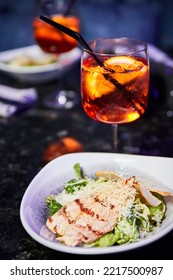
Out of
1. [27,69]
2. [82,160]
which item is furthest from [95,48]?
[27,69]

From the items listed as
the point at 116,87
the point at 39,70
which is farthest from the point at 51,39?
the point at 116,87

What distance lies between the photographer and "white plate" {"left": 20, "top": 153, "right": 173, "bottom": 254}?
3.22 ft

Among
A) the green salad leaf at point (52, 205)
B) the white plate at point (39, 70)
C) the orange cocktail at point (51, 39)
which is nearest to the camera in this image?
the green salad leaf at point (52, 205)

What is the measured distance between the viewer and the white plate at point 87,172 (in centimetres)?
98

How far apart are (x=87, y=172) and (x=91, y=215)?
0.75 feet

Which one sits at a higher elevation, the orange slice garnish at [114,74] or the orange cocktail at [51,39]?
the orange slice garnish at [114,74]

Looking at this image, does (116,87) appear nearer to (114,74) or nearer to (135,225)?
(114,74)

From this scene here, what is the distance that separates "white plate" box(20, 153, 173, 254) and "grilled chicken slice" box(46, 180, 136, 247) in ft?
0.12

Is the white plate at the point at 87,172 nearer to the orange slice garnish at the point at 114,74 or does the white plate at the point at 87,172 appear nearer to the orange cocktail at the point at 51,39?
the orange slice garnish at the point at 114,74

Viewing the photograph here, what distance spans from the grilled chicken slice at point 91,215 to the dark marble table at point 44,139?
83 millimetres

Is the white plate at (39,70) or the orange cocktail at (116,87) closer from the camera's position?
the orange cocktail at (116,87)

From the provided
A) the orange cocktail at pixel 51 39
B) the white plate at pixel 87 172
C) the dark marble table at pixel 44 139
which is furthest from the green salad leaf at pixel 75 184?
the orange cocktail at pixel 51 39
